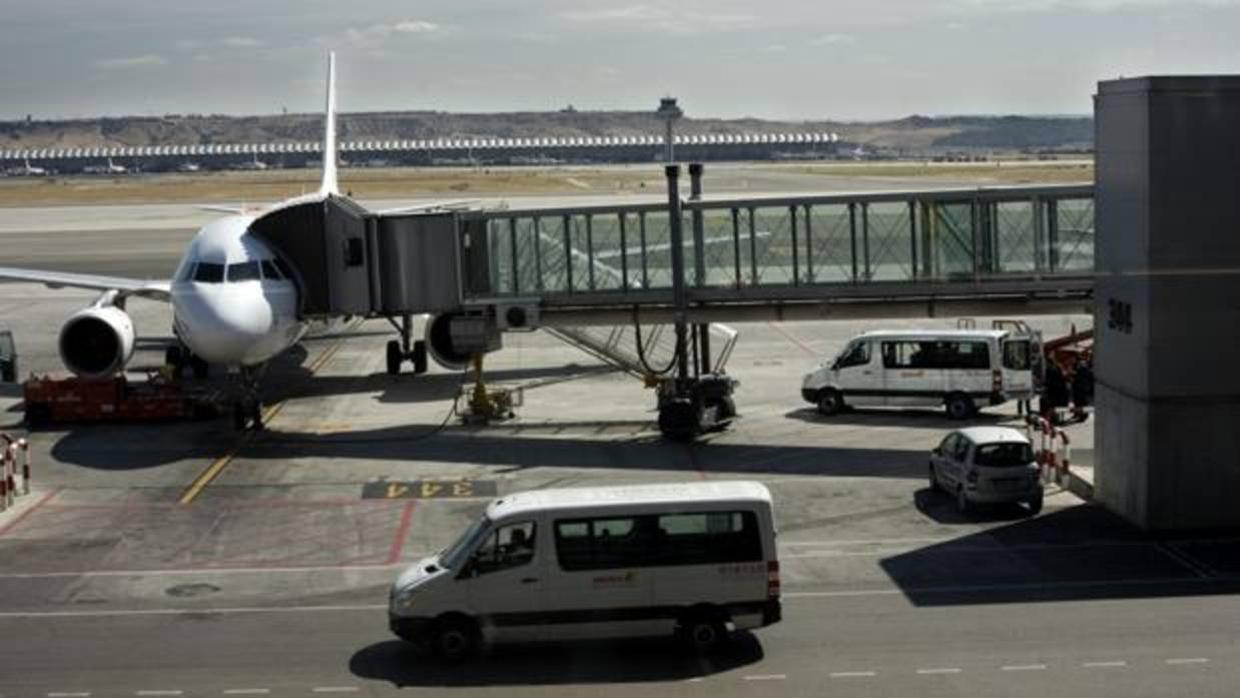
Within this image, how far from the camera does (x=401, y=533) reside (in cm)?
3073

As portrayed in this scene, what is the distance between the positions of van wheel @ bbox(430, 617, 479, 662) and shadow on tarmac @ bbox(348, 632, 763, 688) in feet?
0.47

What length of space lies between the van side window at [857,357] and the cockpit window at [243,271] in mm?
14946

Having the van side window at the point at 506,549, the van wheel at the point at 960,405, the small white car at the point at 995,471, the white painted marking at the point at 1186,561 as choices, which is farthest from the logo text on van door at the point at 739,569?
the van wheel at the point at 960,405

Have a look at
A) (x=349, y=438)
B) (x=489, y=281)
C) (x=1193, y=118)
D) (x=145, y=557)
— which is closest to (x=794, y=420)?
(x=489, y=281)

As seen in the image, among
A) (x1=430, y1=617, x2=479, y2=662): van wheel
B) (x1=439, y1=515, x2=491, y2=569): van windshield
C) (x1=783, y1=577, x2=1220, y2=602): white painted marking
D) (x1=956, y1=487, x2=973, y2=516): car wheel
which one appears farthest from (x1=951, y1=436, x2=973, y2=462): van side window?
(x1=430, y1=617, x2=479, y2=662): van wheel

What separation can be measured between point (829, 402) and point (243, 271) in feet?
49.5

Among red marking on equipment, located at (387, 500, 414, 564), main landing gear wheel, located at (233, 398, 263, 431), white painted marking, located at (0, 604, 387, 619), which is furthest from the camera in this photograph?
main landing gear wheel, located at (233, 398, 263, 431)

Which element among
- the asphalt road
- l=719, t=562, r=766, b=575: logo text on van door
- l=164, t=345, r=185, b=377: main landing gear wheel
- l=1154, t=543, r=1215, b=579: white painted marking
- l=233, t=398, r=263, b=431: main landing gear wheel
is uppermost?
l=164, t=345, r=185, b=377: main landing gear wheel

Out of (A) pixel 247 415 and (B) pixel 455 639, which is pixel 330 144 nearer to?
(A) pixel 247 415

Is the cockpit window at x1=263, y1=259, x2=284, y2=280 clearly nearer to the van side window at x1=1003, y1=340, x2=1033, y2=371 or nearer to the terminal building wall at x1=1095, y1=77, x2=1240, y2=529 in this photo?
the van side window at x1=1003, y1=340, x2=1033, y2=371

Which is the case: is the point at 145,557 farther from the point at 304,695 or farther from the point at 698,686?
the point at 698,686

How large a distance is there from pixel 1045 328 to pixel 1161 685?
4303 centimetres

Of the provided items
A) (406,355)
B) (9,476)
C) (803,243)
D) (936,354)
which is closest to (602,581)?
(9,476)

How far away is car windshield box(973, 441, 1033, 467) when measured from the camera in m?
31.0
